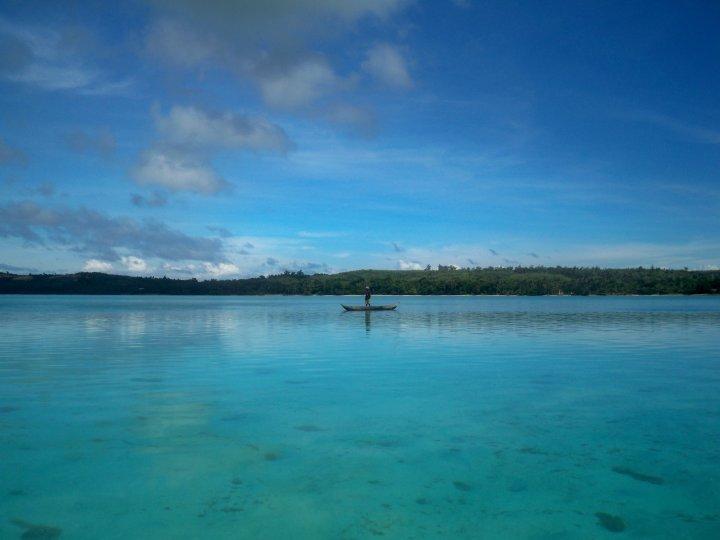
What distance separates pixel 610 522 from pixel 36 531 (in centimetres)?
794

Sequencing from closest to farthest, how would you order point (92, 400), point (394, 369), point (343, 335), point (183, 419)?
point (183, 419), point (92, 400), point (394, 369), point (343, 335)

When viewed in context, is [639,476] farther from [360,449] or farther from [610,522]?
[360,449]

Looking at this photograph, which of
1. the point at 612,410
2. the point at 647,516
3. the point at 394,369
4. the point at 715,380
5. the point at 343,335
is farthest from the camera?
the point at 343,335

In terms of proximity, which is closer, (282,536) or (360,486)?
(282,536)

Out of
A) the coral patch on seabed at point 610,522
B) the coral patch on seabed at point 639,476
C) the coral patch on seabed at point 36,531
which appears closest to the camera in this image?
the coral patch on seabed at point 36,531

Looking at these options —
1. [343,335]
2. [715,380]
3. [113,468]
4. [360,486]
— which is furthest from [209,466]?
[343,335]

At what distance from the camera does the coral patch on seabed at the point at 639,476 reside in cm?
947

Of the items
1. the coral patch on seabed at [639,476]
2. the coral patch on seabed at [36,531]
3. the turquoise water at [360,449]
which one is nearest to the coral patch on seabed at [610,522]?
the turquoise water at [360,449]

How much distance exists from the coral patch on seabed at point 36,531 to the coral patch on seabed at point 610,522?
7.48 meters

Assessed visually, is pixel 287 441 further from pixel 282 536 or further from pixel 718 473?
pixel 718 473

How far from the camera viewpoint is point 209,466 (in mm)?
10078

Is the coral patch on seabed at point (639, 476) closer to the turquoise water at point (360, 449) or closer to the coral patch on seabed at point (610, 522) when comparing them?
the turquoise water at point (360, 449)

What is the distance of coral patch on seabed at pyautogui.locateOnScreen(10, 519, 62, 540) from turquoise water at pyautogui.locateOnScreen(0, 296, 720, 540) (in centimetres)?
4

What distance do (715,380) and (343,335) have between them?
875 inches
